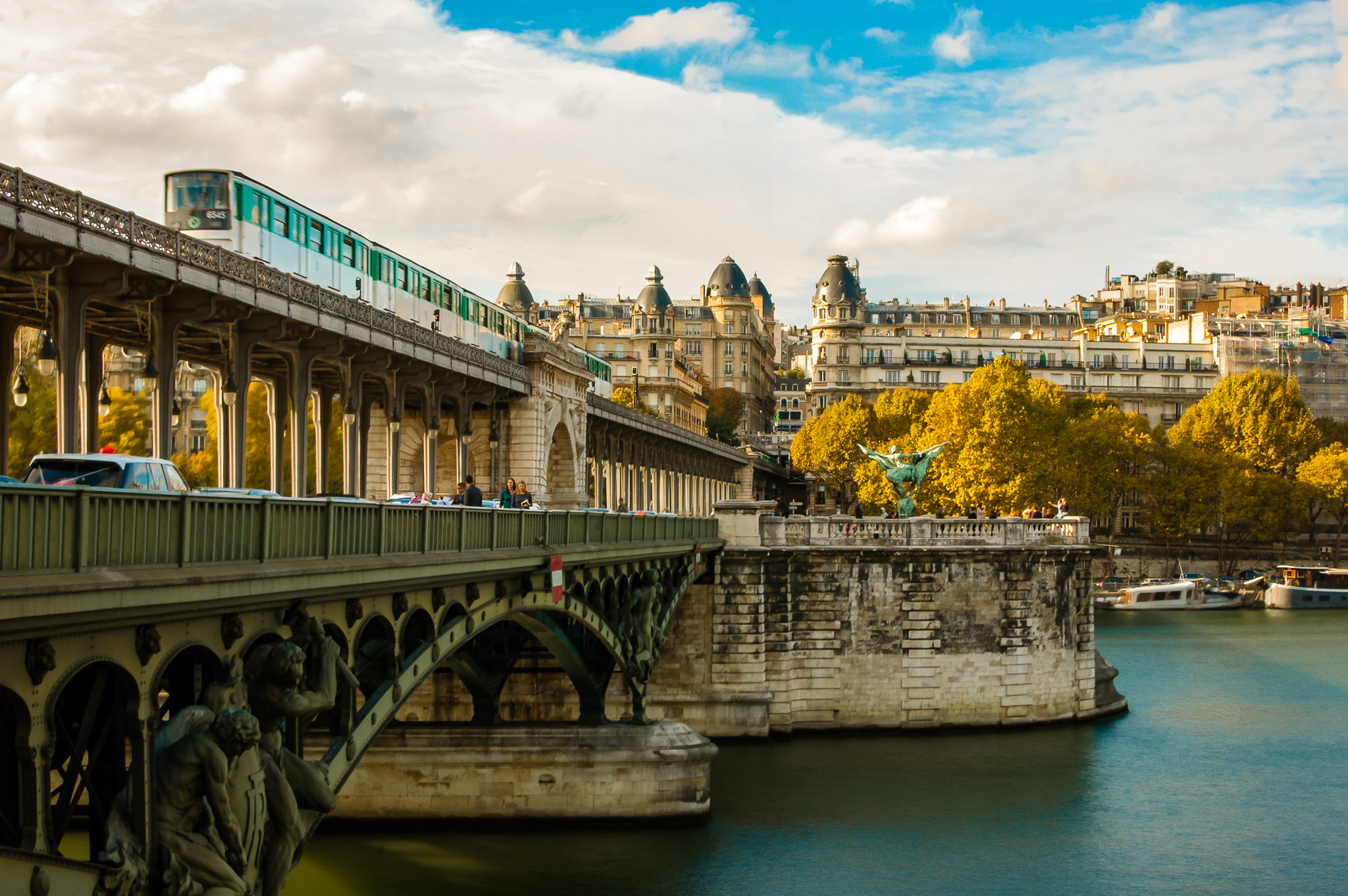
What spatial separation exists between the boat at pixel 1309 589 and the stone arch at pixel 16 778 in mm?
90158

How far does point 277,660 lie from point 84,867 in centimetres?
281

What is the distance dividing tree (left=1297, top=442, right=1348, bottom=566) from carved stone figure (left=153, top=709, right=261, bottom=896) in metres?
98.6

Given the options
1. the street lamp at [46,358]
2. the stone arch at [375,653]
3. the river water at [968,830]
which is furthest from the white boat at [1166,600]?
the street lamp at [46,358]

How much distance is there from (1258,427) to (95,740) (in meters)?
102

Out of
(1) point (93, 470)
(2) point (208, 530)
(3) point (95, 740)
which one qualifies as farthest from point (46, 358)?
(3) point (95, 740)

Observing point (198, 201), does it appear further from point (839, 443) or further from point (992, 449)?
point (839, 443)

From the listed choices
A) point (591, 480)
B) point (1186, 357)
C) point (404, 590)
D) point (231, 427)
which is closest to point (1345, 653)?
point (591, 480)

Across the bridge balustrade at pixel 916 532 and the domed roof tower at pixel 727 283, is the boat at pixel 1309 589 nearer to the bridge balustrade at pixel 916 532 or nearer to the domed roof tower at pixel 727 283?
the bridge balustrade at pixel 916 532

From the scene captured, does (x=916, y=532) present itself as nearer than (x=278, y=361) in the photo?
No

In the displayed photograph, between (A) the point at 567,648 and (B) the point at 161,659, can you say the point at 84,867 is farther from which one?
(A) the point at 567,648

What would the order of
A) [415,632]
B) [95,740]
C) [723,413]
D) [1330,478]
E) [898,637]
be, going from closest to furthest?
[95,740], [415,632], [898,637], [1330,478], [723,413]

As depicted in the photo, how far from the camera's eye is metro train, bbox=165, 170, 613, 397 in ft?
105

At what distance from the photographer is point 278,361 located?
38906mm

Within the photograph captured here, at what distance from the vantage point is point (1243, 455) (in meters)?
102
